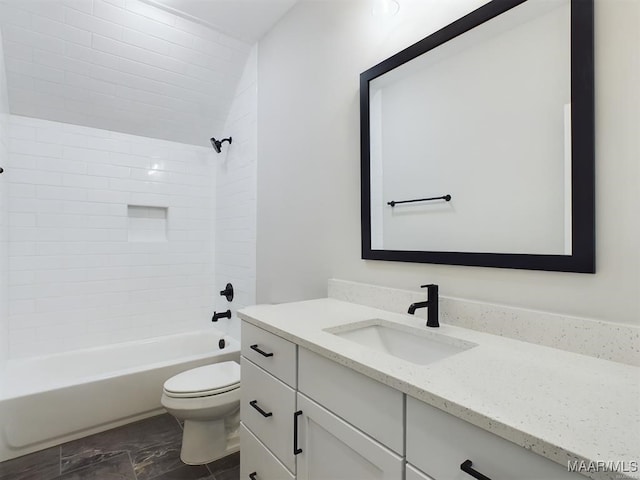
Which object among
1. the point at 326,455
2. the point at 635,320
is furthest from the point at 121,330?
the point at 635,320

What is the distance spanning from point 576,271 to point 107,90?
294 cm

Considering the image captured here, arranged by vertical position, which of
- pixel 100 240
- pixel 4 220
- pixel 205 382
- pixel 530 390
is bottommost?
pixel 205 382

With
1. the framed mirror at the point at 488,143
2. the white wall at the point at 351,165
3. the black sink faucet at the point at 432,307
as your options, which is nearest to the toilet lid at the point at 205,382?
the white wall at the point at 351,165

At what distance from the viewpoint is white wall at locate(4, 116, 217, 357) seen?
2348 millimetres

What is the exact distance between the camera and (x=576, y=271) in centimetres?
90

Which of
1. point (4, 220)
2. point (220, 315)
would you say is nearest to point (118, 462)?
point (220, 315)

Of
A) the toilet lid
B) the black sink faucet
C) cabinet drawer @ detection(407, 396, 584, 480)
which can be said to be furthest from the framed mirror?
the toilet lid

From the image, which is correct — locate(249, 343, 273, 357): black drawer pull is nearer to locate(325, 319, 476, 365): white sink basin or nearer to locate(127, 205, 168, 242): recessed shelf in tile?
locate(325, 319, 476, 365): white sink basin

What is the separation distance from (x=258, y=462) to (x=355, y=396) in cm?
70

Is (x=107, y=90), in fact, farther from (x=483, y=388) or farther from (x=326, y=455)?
(x=483, y=388)

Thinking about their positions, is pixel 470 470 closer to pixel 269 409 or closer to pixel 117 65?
pixel 269 409

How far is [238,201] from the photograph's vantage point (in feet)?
8.95

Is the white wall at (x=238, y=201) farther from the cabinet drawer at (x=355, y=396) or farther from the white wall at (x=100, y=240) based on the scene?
the cabinet drawer at (x=355, y=396)

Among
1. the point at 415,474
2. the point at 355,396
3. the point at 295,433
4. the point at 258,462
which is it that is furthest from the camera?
the point at 258,462
